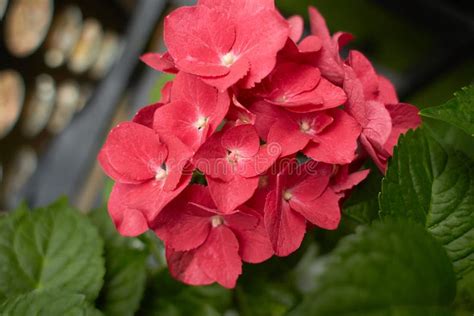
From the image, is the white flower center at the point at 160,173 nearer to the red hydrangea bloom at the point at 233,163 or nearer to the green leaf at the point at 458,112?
the red hydrangea bloom at the point at 233,163

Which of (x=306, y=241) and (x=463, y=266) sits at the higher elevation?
(x=463, y=266)

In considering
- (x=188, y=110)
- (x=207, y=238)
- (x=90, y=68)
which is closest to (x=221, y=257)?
(x=207, y=238)

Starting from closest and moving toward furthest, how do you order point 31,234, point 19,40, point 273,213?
point 273,213 → point 31,234 → point 19,40

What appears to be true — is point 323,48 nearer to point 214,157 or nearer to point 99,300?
point 214,157

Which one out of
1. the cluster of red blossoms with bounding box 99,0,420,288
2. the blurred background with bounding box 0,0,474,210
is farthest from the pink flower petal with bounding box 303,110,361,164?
the blurred background with bounding box 0,0,474,210

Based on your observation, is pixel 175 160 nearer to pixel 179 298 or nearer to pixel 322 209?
pixel 322 209

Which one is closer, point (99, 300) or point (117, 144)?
point (117, 144)

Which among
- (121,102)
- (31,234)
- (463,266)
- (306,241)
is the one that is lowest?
(121,102)

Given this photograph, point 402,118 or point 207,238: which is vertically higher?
point 402,118

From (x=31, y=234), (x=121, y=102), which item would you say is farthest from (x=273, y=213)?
(x=121, y=102)
